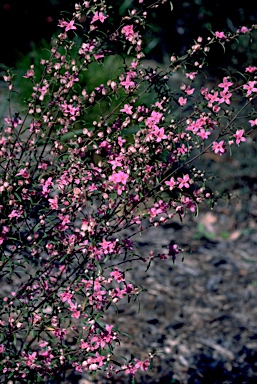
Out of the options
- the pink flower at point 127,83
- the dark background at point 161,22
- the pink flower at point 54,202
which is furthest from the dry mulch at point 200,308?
the dark background at point 161,22

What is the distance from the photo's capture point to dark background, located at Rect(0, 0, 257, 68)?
8.20m

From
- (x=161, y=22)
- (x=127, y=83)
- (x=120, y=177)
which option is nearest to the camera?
(x=120, y=177)

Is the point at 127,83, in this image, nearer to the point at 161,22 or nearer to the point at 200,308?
the point at 200,308

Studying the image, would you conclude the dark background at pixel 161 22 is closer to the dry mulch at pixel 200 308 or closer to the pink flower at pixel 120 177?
the dry mulch at pixel 200 308

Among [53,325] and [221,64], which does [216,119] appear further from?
[221,64]

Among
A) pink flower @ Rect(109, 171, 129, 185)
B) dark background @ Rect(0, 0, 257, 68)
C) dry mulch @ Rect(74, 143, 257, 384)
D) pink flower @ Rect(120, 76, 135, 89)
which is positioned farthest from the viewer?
dark background @ Rect(0, 0, 257, 68)

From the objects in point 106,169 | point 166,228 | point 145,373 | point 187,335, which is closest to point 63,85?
point 106,169

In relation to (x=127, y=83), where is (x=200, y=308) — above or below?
above

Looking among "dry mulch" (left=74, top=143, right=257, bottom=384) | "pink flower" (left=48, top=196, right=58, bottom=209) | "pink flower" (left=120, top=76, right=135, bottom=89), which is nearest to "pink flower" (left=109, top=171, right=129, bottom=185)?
"pink flower" (left=48, top=196, right=58, bottom=209)

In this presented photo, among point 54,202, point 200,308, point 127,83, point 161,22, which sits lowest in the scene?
point 54,202

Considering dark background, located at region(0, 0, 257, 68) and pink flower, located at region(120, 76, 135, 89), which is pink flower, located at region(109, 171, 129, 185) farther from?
dark background, located at region(0, 0, 257, 68)

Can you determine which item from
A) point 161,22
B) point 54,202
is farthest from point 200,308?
point 161,22

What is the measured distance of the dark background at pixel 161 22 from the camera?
8.20 m

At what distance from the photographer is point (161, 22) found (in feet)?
31.2
